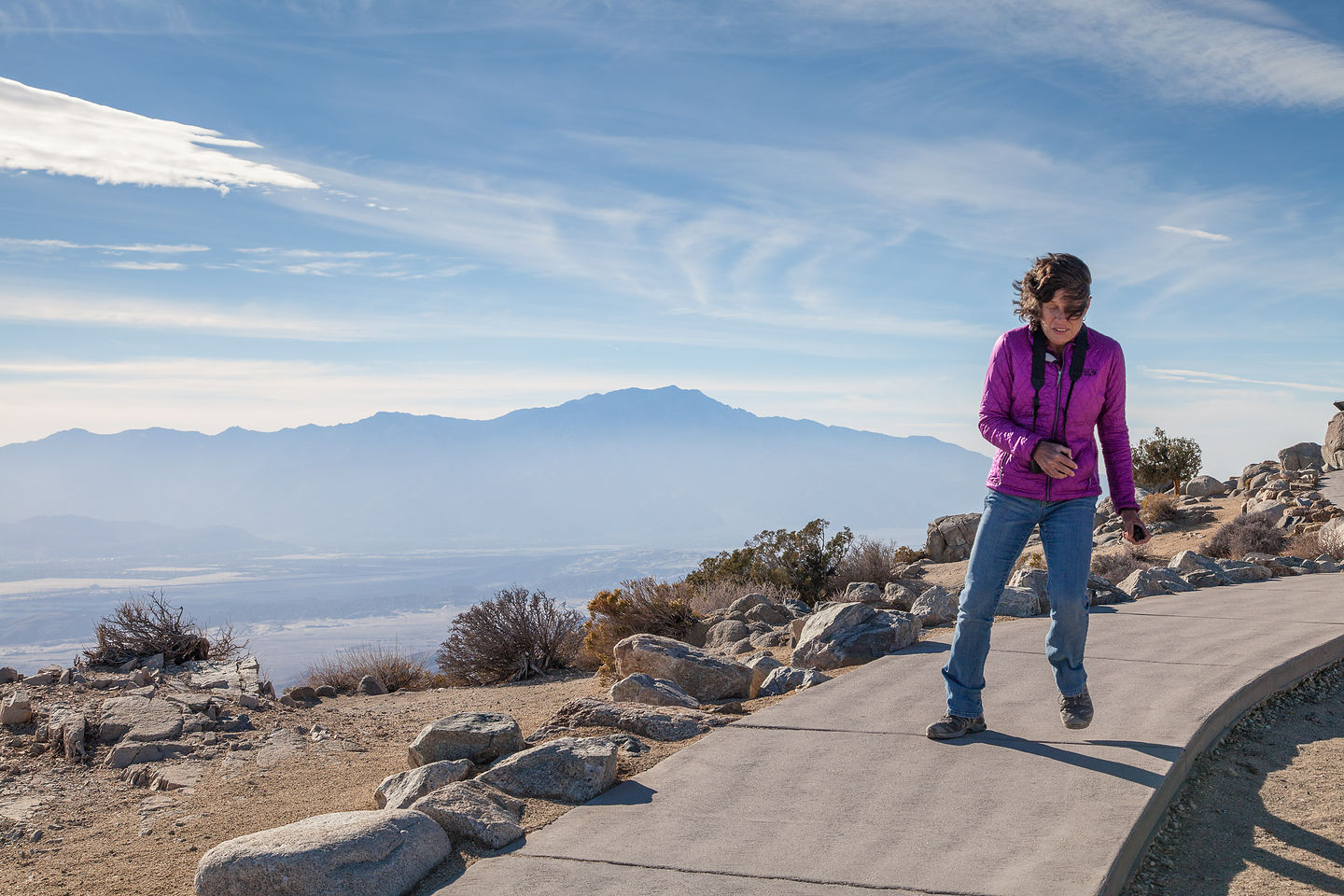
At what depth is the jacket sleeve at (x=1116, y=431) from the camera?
159 inches

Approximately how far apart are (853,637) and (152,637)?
25.6 ft

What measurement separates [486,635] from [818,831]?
847cm

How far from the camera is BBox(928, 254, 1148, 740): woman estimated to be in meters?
3.93

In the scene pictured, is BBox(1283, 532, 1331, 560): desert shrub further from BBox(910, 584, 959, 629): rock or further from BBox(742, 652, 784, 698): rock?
BBox(742, 652, 784, 698): rock

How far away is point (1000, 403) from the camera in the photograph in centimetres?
408

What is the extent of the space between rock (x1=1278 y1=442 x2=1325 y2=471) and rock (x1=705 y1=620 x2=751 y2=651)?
84.4 ft

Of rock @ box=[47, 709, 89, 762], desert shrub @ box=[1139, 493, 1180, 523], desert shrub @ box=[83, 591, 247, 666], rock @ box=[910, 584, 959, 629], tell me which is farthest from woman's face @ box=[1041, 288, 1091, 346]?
desert shrub @ box=[1139, 493, 1180, 523]

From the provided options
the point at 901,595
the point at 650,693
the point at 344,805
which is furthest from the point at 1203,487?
the point at 344,805

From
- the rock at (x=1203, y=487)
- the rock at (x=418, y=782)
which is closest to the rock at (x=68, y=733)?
the rock at (x=418, y=782)

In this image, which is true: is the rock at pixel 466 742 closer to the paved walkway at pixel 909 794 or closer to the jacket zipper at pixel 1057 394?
the paved walkway at pixel 909 794

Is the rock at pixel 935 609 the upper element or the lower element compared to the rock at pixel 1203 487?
lower

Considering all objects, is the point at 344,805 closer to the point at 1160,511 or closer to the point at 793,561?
the point at 793,561

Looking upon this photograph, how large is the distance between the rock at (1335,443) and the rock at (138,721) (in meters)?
31.0

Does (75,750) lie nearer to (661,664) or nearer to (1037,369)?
(661,664)
